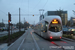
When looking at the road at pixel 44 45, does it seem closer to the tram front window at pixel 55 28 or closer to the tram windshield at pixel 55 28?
the tram front window at pixel 55 28

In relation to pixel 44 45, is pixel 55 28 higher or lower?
higher

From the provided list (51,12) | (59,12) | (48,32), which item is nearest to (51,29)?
(48,32)

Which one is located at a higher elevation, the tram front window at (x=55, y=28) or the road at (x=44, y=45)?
the tram front window at (x=55, y=28)

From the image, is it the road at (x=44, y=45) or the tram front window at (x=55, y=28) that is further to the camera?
the tram front window at (x=55, y=28)

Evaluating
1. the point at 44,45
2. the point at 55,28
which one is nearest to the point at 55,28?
the point at 55,28

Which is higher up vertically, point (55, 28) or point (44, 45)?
point (55, 28)

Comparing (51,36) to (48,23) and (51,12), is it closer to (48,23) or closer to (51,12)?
(48,23)

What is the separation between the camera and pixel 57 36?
15.9 m

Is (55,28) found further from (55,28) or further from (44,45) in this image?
(44,45)

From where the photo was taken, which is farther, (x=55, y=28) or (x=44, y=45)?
(x=55, y=28)

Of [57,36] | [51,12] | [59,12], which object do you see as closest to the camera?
[57,36]

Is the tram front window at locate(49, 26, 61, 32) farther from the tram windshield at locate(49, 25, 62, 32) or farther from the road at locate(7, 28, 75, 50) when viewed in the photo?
the road at locate(7, 28, 75, 50)

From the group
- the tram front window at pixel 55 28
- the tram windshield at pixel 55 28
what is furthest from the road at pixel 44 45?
the tram windshield at pixel 55 28

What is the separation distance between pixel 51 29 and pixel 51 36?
1046mm
